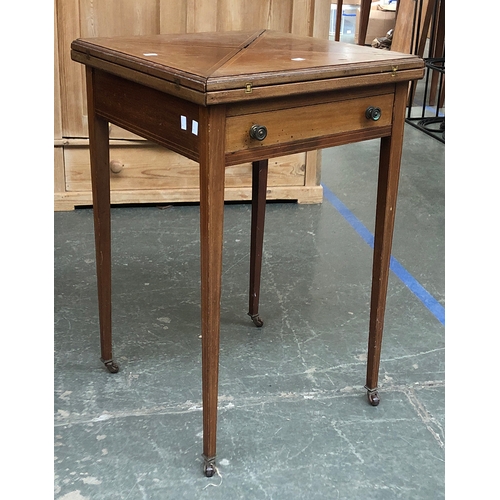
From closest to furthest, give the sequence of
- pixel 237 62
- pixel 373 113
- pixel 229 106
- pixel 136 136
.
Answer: pixel 229 106, pixel 237 62, pixel 373 113, pixel 136 136

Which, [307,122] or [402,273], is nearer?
[307,122]

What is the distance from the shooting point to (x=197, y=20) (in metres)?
3.09

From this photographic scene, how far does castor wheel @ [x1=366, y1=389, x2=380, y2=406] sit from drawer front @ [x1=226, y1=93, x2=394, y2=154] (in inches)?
28.6

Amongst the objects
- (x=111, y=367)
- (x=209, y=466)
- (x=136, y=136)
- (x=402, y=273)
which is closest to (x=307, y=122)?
(x=209, y=466)

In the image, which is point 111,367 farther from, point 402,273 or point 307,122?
point 402,273

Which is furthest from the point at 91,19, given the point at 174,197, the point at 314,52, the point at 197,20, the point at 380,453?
the point at 380,453

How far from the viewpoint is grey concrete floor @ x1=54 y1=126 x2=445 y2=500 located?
5.36 ft

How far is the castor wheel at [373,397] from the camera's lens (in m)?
1.91

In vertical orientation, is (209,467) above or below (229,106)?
below

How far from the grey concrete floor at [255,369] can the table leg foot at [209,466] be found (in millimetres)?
16

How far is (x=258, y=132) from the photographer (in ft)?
4.65

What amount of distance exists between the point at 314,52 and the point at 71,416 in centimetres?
108

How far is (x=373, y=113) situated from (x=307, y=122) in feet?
0.58

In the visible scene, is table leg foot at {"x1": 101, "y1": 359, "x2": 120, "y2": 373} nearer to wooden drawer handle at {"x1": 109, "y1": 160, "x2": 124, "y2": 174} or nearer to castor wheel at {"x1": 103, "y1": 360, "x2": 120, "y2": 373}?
castor wheel at {"x1": 103, "y1": 360, "x2": 120, "y2": 373}
